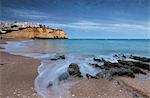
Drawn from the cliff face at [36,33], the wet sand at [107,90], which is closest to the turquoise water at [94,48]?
the wet sand at [107,90]

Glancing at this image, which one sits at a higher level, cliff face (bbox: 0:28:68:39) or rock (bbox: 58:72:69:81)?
rock (bbox: 58:72:69:81)

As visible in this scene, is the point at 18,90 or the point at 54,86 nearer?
the point at 18,90

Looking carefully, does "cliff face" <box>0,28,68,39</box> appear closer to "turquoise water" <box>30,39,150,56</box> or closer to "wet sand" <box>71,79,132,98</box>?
"turquoise water" <box>30,39,150,56</box>

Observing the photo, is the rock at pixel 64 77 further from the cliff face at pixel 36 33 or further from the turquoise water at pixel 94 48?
the cliff face at pixel 36 33

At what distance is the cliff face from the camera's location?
8919 cm

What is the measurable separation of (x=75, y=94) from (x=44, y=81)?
2244 millimetres

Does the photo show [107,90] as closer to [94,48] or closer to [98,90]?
[98,90]

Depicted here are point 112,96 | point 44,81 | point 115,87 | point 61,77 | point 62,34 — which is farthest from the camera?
point 62,34

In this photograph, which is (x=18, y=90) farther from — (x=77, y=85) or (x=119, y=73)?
(x=119, y=73)

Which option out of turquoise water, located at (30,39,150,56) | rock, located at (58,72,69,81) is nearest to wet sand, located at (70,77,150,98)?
rock, located at (58,72,69,81)

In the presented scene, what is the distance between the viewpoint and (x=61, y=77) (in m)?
9.67

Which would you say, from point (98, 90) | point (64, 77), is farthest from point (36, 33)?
point (98, 90)

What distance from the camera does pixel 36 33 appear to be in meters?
97.4

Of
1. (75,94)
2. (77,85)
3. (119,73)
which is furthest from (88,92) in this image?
(119,73)
